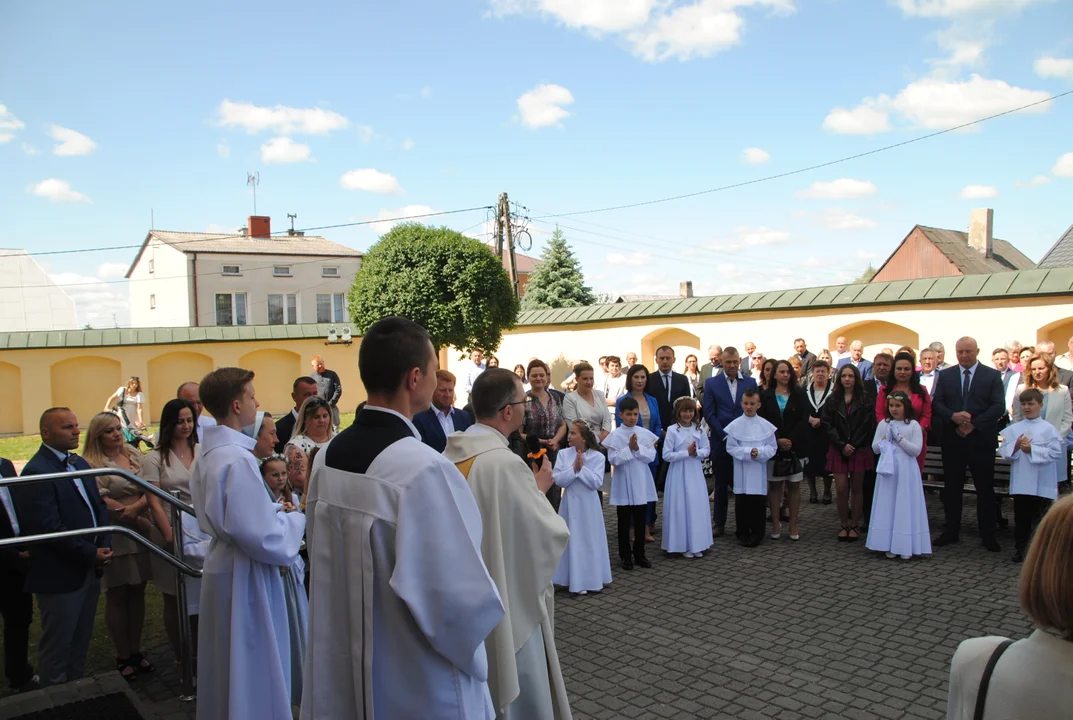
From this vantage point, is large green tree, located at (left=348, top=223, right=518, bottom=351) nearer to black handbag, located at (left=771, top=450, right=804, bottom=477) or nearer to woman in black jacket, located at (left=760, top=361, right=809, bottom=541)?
woman in black jacket, located at (left=760, top=361, right=809, bottom=541)

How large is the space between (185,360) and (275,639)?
24.7 m

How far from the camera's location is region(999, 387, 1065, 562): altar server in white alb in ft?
24.5

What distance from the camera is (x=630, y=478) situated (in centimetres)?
766

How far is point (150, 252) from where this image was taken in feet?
149

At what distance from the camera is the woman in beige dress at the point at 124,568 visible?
5.11 m

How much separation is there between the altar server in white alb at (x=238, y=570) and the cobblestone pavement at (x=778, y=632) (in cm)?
112

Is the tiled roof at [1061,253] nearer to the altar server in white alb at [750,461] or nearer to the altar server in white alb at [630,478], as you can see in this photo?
the altar server in white alb at [750,461]

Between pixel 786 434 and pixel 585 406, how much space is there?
7.49ft

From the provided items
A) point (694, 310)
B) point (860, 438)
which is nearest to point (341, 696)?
point (860, 438)

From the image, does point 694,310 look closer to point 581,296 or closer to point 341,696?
point 341,696

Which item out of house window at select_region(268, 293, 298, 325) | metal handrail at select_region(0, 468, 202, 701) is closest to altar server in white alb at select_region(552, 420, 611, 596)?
metal handrail at select_region(0, 468, 202, 701)

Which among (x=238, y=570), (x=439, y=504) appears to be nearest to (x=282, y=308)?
(x=238, y=570)

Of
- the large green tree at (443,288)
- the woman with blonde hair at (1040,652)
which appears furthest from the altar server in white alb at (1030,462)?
the large green tree at (443,288)

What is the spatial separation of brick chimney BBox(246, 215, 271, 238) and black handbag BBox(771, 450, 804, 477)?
41982 mm
